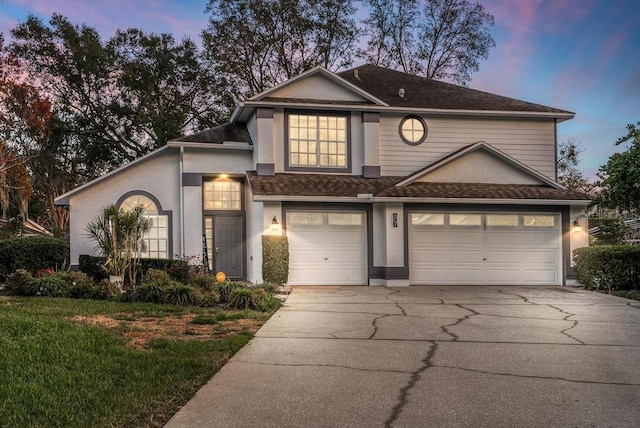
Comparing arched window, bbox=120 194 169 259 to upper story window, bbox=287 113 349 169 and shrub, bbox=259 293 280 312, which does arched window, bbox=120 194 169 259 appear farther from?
shrub, bbox=259 293 280 312

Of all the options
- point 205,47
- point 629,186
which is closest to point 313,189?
point 629,186

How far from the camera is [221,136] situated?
55.8 ft

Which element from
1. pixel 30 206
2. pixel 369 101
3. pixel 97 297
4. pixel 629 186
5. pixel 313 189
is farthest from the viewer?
pixel 30 206

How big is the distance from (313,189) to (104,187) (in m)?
6.55

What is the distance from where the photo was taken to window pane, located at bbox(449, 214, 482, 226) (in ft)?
51.7

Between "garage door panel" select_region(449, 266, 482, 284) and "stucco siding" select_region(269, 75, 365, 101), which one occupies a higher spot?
"stucco siding" select_region(269, 75, 365, 101)

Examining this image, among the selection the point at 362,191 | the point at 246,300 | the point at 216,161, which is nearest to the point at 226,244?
the point at 216,161

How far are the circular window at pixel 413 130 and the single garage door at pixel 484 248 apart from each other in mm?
2751

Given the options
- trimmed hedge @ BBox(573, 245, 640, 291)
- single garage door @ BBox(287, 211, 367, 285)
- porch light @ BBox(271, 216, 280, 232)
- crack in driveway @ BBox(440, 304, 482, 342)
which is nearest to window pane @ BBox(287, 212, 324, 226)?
single garage door @ BBox(287, 211, 367, 285)

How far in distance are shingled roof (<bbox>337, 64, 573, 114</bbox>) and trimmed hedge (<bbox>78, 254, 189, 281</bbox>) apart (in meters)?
8.09

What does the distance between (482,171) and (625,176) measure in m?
3.91

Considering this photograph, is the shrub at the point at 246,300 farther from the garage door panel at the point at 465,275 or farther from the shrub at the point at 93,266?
the garage door panel at the point at 465,275

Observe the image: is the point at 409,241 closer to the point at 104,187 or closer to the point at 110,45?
the point at 104,187

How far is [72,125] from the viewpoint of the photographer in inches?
1046
